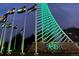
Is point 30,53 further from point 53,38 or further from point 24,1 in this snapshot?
point 24,1

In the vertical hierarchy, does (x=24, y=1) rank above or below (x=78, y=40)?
above

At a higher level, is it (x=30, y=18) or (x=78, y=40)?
(x=30, y=18)

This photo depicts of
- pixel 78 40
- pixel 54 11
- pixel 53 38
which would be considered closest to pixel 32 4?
pixel 54 11

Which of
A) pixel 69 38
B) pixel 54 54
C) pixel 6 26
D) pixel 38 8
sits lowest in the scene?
pixel 54 54

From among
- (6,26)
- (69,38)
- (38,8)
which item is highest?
Result: (38,8)

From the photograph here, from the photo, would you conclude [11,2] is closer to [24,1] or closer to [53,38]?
[24,1]

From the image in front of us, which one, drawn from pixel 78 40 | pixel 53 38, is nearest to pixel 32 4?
pixel 53 38

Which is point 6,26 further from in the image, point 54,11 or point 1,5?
point 54,11
